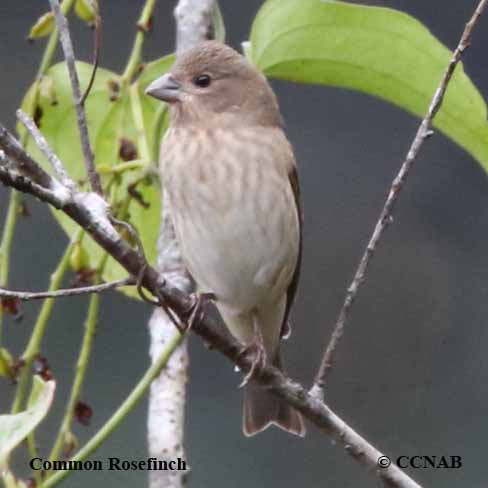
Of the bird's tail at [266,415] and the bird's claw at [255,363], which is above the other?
the bird's tail at [266,415]

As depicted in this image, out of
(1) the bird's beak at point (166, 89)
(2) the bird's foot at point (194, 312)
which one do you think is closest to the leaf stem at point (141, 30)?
(1) the bird's beak at point (166, 89)

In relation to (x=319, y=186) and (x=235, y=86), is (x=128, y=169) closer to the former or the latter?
(x=235, y=86)

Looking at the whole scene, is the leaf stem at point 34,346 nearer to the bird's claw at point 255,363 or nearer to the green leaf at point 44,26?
the bird's claw at point 255,363

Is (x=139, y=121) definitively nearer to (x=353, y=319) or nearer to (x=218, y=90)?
(x=218, y=90)

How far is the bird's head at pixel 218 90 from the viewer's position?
11.5ft

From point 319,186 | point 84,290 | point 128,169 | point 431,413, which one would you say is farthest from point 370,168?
point 84,290

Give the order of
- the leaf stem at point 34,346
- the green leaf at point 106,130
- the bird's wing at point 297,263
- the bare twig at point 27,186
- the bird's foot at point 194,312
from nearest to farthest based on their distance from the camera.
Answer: the bare twig at point 27,186, the bird's foot at point 194,312, the leaf stem at point 34,346, the green leaf at point 106,130, the bird's wing at point 297,263

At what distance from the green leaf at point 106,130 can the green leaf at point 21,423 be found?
98cm

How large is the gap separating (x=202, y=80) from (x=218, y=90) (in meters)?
0.05

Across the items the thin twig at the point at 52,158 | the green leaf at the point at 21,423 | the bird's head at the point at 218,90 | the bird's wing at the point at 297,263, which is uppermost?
the bird's head at the point at 218,90

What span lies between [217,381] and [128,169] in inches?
94.1

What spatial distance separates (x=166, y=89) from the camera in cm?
346

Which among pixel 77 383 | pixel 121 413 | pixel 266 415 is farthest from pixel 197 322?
pixel 266 415

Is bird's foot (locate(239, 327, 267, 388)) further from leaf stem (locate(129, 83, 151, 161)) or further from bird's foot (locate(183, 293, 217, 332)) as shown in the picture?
leaf stem (locate(129, 83, 151, 161))
